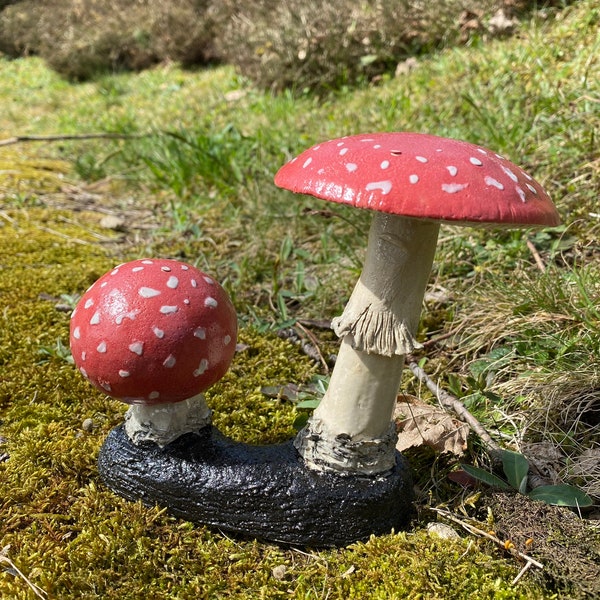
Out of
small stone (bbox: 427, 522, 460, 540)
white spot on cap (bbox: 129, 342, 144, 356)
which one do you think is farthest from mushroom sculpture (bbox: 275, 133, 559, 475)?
white spot on cap (bbox: 129, 342, 144, 356)

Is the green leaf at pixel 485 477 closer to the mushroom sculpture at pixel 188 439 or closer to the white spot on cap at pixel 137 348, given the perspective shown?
the mushroom sculpture at pixel 188 439

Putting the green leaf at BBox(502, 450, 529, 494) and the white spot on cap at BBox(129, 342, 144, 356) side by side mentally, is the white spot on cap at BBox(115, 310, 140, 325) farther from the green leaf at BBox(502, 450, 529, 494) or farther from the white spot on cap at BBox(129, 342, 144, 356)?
the green leaf at BBox(502, 450, 529, 494)

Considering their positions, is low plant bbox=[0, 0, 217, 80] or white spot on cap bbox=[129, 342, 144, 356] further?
low plant bbox=[0, 0, 217, 80]

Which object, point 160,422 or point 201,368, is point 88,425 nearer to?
point 160,422

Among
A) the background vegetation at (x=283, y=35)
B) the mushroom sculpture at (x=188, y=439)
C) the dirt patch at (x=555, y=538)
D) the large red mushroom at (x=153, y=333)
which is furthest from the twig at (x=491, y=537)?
the background vegetation at (x=283, y=35)

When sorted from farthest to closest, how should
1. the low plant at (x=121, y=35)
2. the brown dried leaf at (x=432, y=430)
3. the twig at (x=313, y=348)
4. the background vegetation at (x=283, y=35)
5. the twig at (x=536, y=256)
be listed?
the low plant at (x=121, y=35)
the background vegetation at (x=283, y=35)
the twig at (x=536, y=256)
the twig at (x=313, y=348)
the brown dried leaf at (x=432, y=430)
